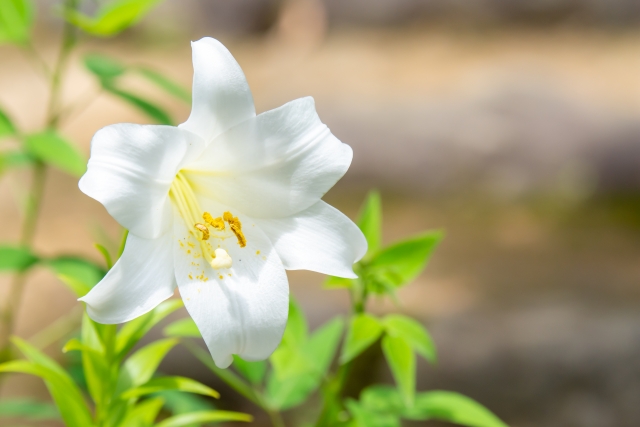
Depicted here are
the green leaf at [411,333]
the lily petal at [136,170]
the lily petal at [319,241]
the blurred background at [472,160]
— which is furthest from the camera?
the blurred background at [472,160]

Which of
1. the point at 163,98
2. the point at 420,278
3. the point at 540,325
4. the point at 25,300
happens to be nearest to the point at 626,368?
the point at 540,325

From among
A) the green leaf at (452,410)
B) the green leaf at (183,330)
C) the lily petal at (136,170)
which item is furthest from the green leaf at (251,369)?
the lily petal at (136,170)

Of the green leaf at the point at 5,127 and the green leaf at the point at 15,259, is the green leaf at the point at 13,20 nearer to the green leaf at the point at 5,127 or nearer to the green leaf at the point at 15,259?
the green leaf at the point at 5,127

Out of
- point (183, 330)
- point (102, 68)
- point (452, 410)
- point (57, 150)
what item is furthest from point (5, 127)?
point (452, 410)

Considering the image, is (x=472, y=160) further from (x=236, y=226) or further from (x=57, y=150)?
(x=236, y=226)

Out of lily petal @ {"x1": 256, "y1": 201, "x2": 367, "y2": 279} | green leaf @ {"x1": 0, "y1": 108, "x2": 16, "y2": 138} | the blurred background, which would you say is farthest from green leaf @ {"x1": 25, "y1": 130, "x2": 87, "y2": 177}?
the blurred background

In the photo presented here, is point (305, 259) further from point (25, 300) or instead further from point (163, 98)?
point (163, 98)

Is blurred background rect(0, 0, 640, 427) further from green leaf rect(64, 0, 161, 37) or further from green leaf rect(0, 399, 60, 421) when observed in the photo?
green leaf rect(64, 0, 161, 37)
